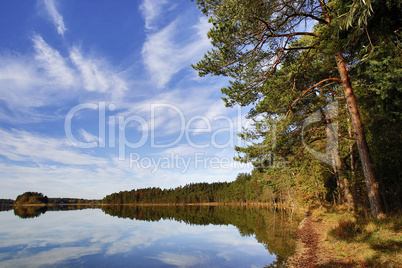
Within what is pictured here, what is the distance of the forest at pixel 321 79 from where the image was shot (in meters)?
Result: 6.11

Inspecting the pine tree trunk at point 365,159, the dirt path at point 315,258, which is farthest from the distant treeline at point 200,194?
the pine tree trunk at point 365,159

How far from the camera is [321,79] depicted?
12531 mm

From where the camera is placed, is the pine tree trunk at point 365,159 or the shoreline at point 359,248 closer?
the shoreline at point 359,248

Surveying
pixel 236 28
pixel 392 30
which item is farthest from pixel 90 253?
pixel 392 30

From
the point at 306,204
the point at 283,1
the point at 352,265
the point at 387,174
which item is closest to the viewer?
the point at 352,265

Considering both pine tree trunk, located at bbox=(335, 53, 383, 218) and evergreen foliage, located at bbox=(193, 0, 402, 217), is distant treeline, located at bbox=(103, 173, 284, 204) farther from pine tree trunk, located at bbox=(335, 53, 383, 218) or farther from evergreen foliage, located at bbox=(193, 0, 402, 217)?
pine tree trunk, located at bbox=(335, 53, 383, 218)

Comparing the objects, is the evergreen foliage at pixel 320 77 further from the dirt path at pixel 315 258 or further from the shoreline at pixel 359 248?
the dirt path at pixel 315 258

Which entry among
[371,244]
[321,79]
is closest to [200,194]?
[321,79]

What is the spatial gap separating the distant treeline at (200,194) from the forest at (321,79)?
293 feet

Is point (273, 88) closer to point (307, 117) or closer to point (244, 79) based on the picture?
point (244, 79)

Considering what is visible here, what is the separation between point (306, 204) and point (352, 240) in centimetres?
2014

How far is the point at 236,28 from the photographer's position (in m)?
8.47

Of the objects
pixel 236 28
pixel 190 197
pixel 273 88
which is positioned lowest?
pixel 190 197

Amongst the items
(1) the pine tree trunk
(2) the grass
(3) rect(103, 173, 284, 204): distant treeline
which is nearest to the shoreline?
(2) the grass
